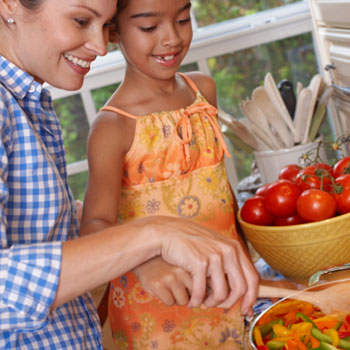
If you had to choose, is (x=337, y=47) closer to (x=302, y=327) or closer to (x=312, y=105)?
(x=312, y=105)

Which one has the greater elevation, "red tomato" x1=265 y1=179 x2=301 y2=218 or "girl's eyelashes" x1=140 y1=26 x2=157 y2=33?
"girl's eyelashes" x1=140 y1=26 x2=157 y2=33

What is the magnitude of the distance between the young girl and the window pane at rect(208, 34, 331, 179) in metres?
1.25

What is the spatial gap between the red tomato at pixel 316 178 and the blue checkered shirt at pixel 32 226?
1.67 ft

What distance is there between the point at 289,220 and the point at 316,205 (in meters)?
0.12

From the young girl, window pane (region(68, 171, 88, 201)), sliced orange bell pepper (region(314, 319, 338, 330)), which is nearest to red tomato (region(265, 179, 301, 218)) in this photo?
the young girl

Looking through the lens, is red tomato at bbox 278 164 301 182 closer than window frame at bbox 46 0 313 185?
Yes

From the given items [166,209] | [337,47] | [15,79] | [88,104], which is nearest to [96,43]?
[15,79]

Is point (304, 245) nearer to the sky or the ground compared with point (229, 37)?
nearer to the ground

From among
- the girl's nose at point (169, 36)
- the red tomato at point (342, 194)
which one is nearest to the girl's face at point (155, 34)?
the girl's nose at point (169, 36)

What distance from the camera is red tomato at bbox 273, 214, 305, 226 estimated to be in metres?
1.22

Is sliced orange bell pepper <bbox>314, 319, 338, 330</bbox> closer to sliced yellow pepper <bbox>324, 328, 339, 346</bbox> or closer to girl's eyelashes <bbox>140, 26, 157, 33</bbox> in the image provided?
sliced yellow pepper <bbox>324, 328, 339, 346</bbox>

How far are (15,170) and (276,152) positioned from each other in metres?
1.11

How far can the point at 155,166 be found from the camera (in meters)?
1.30

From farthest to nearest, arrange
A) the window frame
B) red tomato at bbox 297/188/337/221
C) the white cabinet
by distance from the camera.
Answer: the window frame, the white cabinet, red tomato at bbox 297/188/337/221
